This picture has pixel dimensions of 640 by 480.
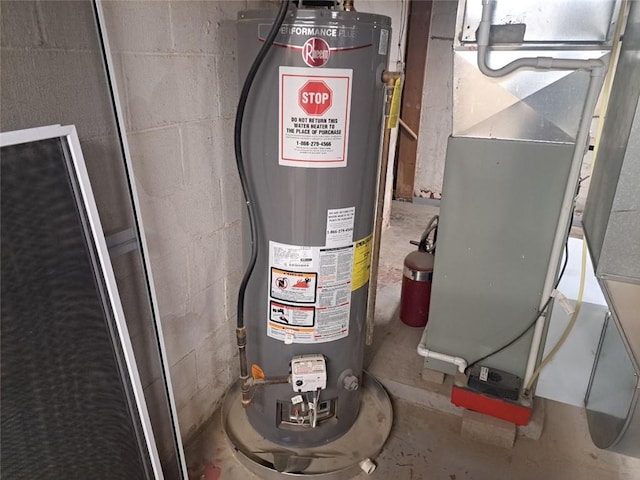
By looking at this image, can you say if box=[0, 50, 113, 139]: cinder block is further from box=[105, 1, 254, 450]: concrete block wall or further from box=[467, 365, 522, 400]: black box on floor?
box=[467, 365, 522, 400]: black box on floor

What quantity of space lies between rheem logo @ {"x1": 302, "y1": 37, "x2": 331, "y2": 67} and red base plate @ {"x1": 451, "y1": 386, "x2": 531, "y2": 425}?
1143mm

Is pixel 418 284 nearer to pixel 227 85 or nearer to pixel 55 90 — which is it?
pixel 227 85

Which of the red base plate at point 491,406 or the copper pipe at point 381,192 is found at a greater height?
the copper pipe at point 381,192

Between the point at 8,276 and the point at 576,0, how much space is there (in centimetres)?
138

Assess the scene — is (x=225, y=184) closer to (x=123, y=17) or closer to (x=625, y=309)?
(x=123, y=17)

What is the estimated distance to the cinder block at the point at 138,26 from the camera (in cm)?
94

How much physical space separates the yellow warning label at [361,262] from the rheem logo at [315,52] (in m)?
0.48

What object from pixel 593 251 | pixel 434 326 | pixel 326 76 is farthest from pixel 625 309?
pixel 326 76

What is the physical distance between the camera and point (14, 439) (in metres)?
0.75

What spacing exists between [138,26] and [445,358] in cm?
138

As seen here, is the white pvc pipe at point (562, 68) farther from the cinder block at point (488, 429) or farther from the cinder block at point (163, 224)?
the cinder block at point (163, 224)

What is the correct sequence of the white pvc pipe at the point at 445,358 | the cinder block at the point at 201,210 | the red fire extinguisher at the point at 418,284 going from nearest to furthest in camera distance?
the cinder block at the point at 201,210, the white pvc pipe at the point at 445,358, the red fire extinguisher at the point at 418,284

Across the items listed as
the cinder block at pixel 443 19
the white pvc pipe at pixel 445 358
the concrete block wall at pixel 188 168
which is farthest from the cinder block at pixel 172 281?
the cinder block at pixel 443 19

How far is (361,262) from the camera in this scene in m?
1.28
